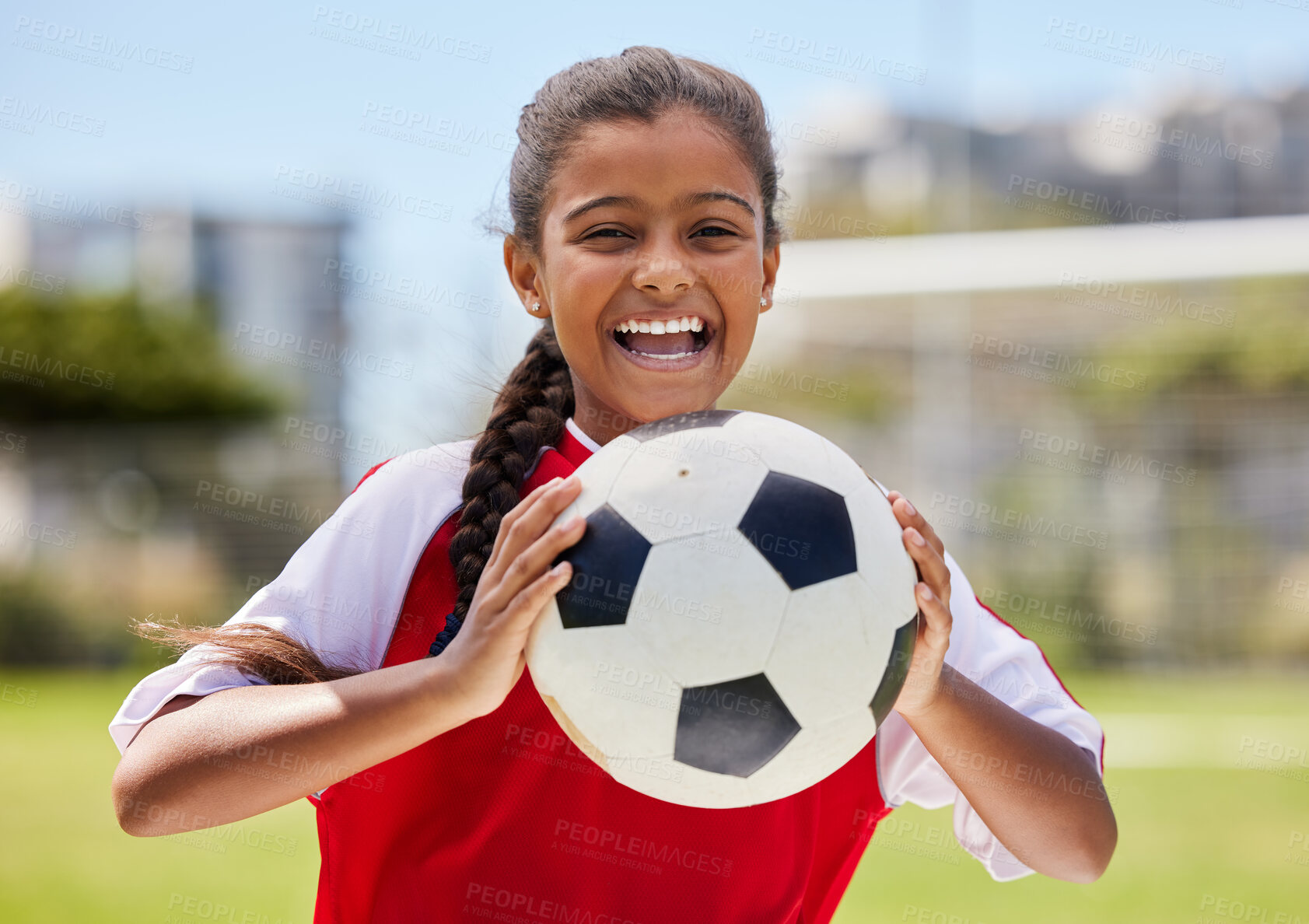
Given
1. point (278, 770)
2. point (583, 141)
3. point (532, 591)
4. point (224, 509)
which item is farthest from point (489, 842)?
point (224, 509)

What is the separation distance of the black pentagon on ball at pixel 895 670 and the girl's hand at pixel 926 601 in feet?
0.09

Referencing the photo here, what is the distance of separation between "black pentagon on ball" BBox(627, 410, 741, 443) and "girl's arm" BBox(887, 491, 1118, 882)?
0.84 feet

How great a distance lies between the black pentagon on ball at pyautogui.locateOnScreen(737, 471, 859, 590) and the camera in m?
1.27

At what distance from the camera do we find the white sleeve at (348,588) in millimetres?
1464

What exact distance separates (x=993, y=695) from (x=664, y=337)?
0.77 metres

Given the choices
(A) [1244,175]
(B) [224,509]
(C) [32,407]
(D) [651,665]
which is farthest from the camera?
(A) [1244,175]

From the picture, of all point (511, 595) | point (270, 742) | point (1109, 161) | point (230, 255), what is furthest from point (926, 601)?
point (1109, 161)

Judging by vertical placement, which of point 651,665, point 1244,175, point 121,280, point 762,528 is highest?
point 1244,175

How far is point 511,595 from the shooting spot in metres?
1.29

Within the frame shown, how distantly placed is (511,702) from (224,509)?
11422mm

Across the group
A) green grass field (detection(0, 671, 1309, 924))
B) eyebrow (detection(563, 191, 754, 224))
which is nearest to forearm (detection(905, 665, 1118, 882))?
eyebrow (detection(563, 191, 754, 224))

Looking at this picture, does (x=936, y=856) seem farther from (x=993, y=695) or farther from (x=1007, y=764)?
(x=1007, y=764)

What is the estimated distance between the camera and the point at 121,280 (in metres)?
17.0

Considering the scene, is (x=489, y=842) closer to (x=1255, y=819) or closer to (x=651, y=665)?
(x=651, y=665)
